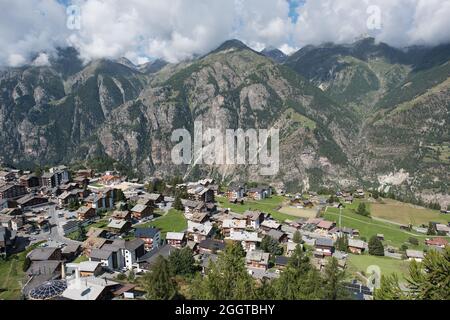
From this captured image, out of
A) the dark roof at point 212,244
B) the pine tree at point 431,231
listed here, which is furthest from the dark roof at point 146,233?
the pine tree at point 431,231

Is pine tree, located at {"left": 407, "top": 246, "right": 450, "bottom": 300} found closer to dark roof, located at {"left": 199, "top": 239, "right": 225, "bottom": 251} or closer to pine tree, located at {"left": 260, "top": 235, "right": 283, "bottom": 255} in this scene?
pine tree, located at {"left": 260, "top": 235, "right": 283, "bottom": 255}

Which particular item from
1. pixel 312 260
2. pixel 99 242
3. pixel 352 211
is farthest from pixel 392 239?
pixel 99 242

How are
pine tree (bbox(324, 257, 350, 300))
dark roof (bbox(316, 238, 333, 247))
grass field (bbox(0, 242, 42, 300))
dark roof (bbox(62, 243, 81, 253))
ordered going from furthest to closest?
dark roof (bbox(316, 238, 333, 247)) < dark roof (bbox(62, 243, 81, 253)) < grass field (bbox(0, 242, 42, 300)) < pine tree (bbox(324, 257, 350, 300))

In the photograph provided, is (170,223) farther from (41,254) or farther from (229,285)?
(229,285)

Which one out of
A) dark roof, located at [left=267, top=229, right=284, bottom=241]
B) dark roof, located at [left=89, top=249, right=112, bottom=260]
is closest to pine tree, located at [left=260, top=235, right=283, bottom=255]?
dark roof, located at [left=267, top=229, right=284, bottom=241]
